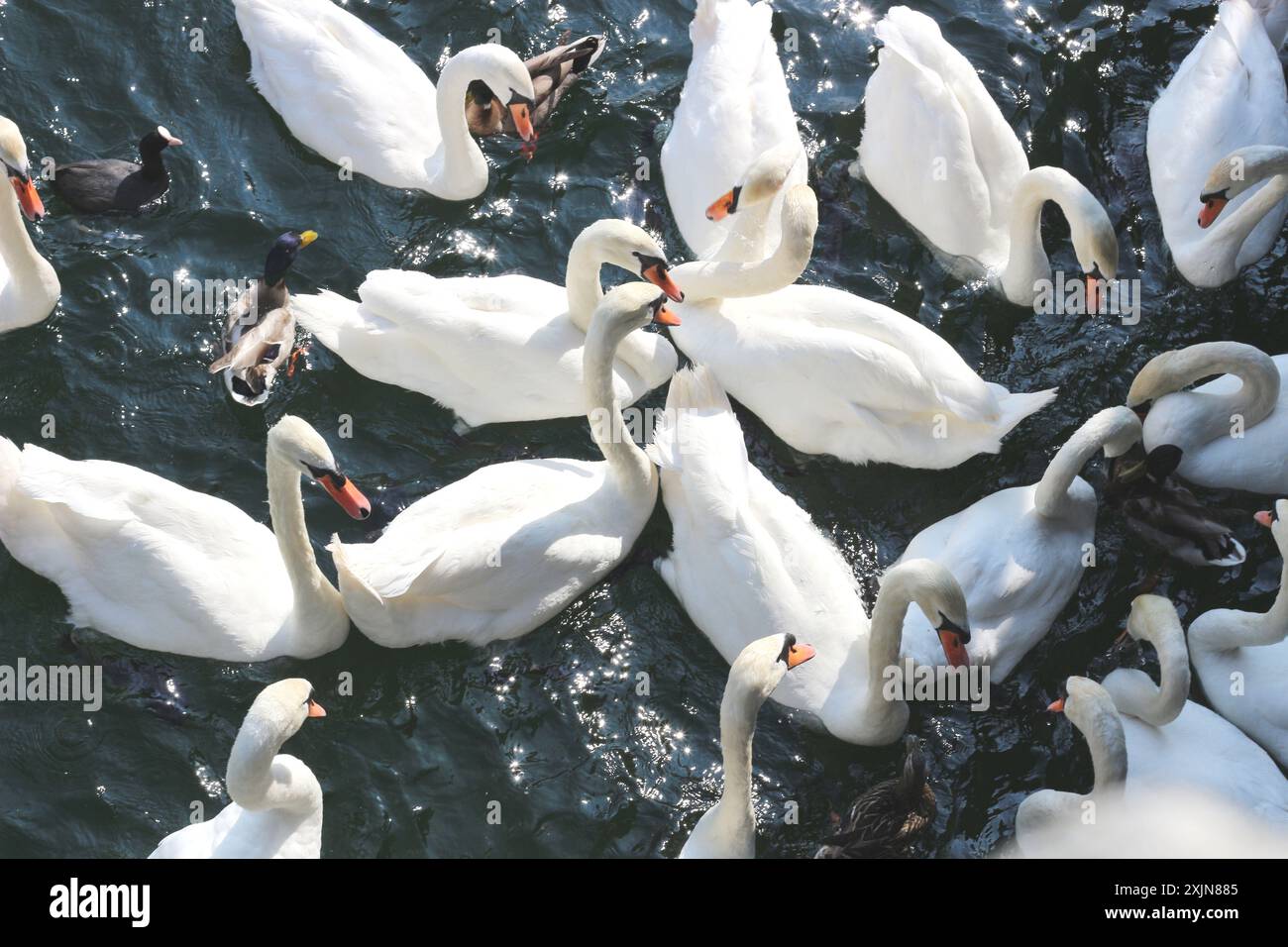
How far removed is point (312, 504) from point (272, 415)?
73cm

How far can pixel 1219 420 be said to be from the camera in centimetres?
1059

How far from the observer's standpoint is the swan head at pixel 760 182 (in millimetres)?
10695

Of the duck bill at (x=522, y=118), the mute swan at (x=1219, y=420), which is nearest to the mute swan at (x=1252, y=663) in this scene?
the mute swan at (x=1219, y=420)

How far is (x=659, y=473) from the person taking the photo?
33.1ft

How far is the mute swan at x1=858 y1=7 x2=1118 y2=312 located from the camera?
11.1 m

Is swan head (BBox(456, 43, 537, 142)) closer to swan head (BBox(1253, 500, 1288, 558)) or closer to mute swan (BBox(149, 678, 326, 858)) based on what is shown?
mute swan (BBox(149, 678, 326, 858))

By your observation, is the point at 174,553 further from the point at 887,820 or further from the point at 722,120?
the point at 722,120

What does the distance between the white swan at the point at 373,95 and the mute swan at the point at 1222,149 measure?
4704mm

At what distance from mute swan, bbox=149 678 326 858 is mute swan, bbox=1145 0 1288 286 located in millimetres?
7039

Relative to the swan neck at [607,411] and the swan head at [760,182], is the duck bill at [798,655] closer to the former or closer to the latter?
the swan neck at [607,411]

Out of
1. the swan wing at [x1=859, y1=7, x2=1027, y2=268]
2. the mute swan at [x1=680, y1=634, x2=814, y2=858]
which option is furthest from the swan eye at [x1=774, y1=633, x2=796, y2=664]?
the swan wing at [x1=859, y1=7, x2=1027, y2=268]

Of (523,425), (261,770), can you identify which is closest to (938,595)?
(523,425)

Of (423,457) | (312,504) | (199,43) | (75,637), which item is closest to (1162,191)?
(423,457)

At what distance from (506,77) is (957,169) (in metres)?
3.17
